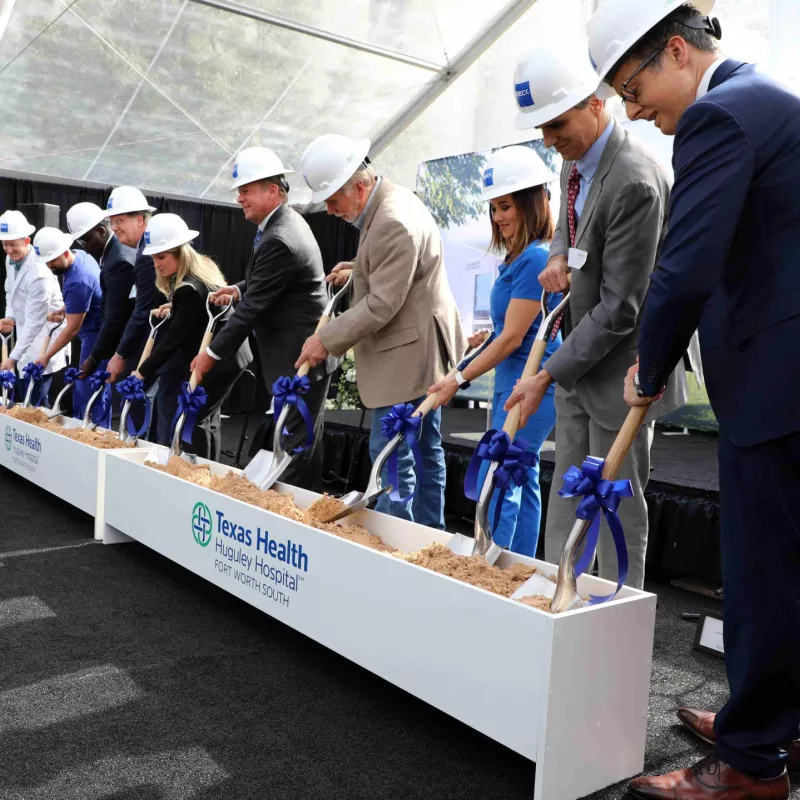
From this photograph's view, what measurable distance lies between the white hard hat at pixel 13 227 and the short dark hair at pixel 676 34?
16.3 feet

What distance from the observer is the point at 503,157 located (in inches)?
91.7

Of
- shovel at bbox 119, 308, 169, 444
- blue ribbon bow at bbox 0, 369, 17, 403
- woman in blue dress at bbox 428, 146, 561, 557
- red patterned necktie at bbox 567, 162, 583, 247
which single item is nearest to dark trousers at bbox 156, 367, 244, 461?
shovel at bbox 119, 308, 169, 444

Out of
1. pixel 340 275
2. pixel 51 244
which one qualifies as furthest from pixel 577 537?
pixel 51 244

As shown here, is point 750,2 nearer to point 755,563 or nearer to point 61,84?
point 755,563

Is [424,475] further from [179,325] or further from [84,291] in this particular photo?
[84,291]

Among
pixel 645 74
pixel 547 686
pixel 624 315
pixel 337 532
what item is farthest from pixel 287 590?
pixel 645 74

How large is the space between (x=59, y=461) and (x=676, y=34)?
3.22 m

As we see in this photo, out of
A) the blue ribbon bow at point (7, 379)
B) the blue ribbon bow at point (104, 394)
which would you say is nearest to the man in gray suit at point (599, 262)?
the blue ribbon bow at point (104, 394)

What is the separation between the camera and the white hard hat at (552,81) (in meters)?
1.93

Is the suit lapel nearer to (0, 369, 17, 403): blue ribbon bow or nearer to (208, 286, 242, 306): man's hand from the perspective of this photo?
(208, 286, 242, 306): man's hand

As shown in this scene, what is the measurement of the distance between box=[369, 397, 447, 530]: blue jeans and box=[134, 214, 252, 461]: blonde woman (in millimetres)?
1265

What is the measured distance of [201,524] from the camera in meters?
2.61

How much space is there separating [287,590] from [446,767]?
2.20ft

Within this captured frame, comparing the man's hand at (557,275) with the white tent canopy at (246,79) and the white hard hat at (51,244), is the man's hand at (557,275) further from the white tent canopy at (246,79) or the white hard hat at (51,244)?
the white tent canopy at (246,79)
